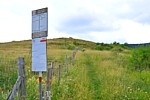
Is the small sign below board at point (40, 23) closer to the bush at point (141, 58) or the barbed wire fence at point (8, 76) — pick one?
the barbed wire fence at point (8, 76)

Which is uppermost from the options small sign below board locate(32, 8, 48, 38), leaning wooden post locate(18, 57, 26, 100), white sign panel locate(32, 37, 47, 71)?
small sign below board locate(32, 8, 48, 38)

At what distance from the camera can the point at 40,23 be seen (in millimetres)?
5332

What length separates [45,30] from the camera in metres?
5.24

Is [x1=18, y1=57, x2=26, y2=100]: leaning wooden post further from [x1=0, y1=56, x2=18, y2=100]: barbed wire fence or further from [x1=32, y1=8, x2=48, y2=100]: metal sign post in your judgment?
[x1=0, y1=56, x2=18, y2=100]: barbed wire fence

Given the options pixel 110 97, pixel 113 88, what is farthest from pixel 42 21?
pixel 113 88

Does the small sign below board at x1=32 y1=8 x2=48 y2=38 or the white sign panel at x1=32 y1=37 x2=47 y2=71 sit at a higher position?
the small sign below board at x1=32 y1=8 x2=48 y2=38

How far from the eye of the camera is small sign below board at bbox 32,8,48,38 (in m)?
5.26

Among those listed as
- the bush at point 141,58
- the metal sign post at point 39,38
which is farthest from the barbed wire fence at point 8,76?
the bush at point 141,58

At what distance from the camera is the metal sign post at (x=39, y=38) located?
201 inches

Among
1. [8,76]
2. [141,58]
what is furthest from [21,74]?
[141,58]

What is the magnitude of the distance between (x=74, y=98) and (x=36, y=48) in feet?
10.6

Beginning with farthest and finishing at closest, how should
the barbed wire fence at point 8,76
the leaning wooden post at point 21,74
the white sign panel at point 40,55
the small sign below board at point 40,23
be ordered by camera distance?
the barbed wire fence at point 8,76, the small sign below board at point 40,23, the white sign panel at point 40,55, the leaning wooden post at point 21,74

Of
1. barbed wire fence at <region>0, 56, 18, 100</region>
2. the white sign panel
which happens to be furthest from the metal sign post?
barbed wire fence at <region>0, 56, 18, 100</region>

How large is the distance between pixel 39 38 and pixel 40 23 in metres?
0.28
